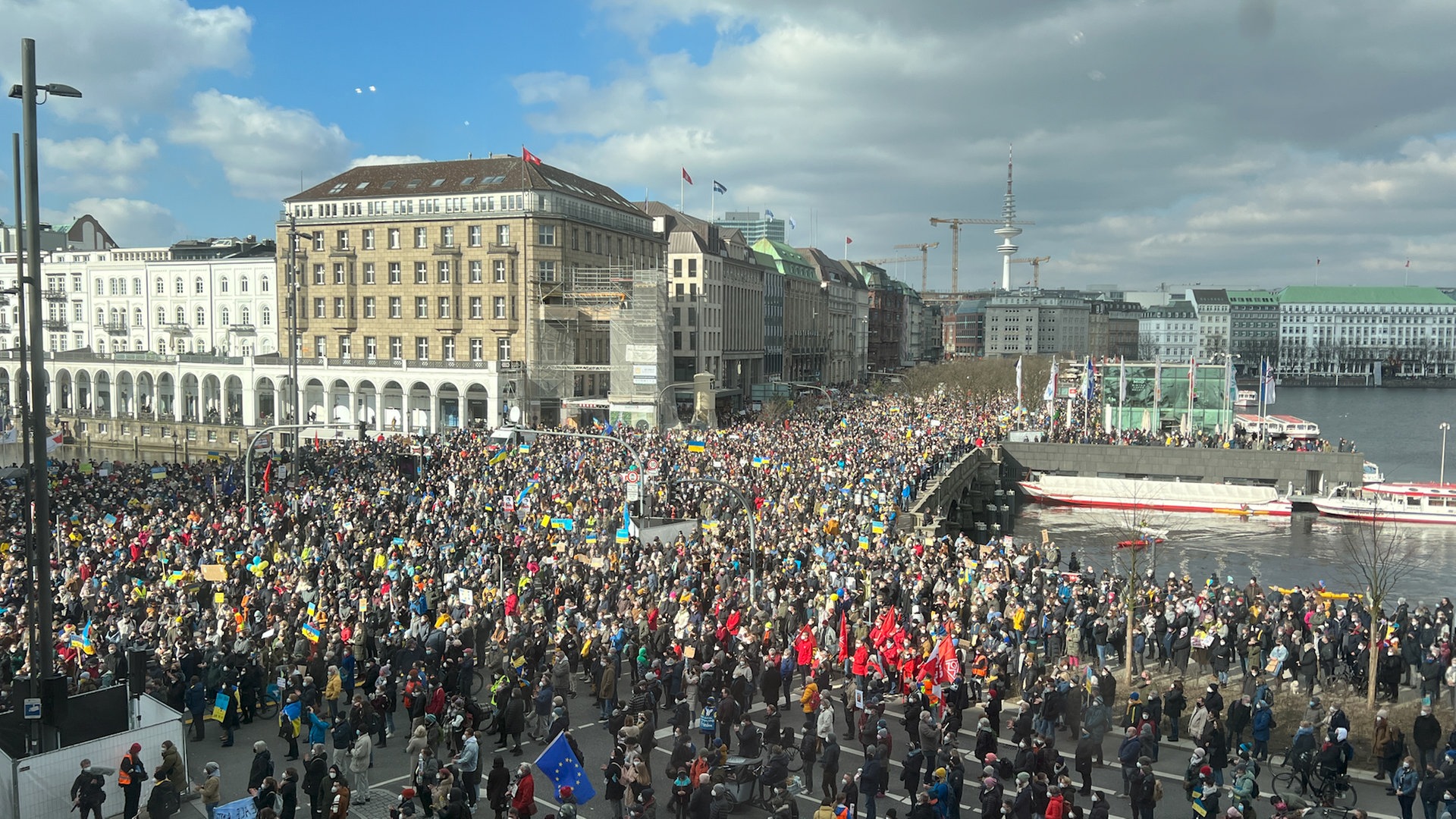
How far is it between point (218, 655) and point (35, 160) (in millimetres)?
9377

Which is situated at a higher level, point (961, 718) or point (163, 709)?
point (163, 709)

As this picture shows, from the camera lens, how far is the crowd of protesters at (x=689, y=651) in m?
14.6

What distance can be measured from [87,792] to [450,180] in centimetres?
6903

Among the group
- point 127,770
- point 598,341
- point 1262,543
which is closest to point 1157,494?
point 1262,543

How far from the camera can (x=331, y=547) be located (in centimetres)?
3022

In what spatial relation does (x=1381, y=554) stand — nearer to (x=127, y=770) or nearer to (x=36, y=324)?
(x=127, y=770)

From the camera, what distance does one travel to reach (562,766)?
46.1 feet

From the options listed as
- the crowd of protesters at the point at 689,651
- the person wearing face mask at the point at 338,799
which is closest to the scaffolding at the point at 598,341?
the crowd of protesters at the point at 689,651

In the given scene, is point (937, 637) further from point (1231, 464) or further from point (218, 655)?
point (1231, 464)

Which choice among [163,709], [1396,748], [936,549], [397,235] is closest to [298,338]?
[397,235]

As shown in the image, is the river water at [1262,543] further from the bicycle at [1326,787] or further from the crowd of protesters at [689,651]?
the bicycle at [1326,787]

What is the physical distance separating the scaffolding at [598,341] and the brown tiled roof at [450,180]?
6618 millimetres

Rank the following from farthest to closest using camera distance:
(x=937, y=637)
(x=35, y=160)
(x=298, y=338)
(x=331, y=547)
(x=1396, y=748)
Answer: (x=298, y=338)
(x=331, y=547)
(x=937, y=637)
(x=1396, y=748)
(x=35, y=160)

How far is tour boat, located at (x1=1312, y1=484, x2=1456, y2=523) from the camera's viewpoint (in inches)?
2399
